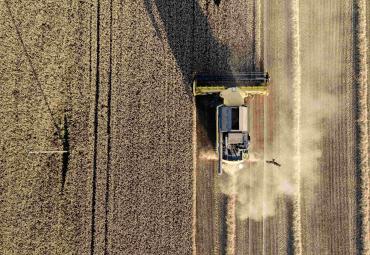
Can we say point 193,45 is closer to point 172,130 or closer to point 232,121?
point 172,130

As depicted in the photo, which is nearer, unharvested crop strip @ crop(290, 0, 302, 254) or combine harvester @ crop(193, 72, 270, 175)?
combine harvester @ crop(193, 72, 270, 175)

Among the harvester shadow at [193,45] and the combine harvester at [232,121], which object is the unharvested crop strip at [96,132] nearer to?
the harvester shadow at [193,45]

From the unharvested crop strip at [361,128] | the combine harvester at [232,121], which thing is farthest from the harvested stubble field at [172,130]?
the combine harvester at [232,121]

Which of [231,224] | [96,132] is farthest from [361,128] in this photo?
[96,132]

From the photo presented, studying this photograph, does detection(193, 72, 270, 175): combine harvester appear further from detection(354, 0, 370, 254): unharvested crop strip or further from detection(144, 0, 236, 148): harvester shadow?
detection(354, 0, 370, 254): unharvested crop strip

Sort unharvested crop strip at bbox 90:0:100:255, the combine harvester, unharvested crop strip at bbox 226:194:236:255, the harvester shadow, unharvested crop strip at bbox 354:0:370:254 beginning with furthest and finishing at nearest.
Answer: the harvester shadow
unharvested crop strip at bbox 354:0:370:254
unharvested crop strip at bbox 226:194:236:255
unharvested crop strip at bbox 90:0:100:255
the combine harvester

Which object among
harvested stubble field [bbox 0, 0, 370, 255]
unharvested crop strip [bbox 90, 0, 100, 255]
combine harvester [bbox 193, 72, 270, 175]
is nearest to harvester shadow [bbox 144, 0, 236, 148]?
harvested stubble field [bbox 0, 0, 370, 255]
